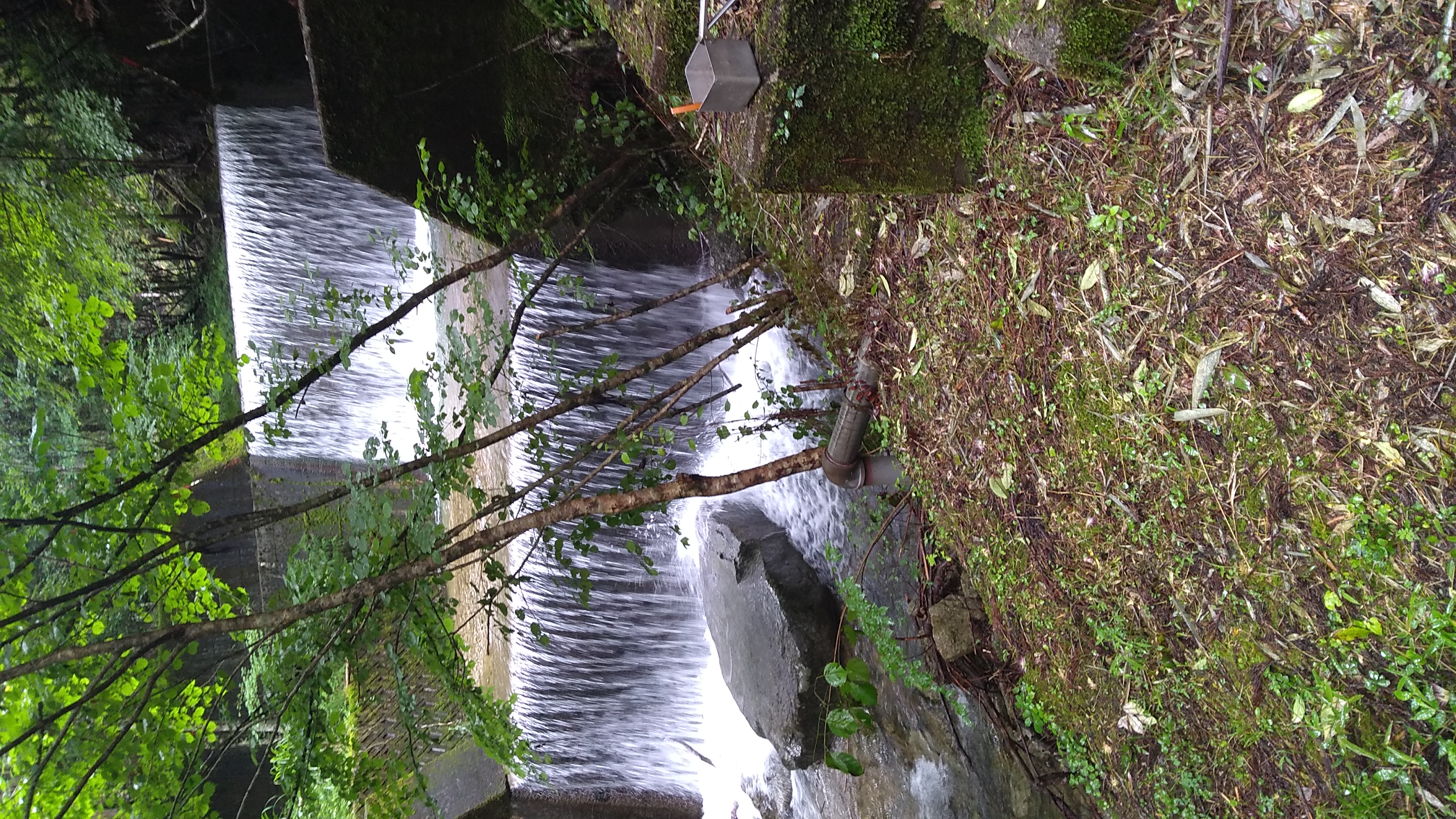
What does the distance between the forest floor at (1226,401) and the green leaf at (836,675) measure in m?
0.84

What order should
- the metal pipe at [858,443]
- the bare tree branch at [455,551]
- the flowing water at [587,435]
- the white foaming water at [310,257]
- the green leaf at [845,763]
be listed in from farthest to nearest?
the white foaming water at [310,257] → the flowing water at [587,435] → the green leaf at [845,763] → the bare tree branch at [455,551] → the metal pipe at [858,443]

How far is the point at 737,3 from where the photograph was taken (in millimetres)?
1816

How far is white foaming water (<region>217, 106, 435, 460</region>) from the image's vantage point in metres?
6.57

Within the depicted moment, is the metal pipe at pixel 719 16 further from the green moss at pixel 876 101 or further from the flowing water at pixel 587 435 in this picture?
the flowing water at pixel 587 435

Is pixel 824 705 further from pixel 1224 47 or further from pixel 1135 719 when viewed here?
pixel 1224 47

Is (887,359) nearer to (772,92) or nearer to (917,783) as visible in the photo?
(772,92)

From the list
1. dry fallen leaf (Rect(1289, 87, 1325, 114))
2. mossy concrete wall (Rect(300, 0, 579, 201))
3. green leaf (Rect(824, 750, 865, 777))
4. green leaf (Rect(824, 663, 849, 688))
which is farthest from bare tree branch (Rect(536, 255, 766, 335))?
dry fallen leaf (Rect(1289, 87, 1325, 114))

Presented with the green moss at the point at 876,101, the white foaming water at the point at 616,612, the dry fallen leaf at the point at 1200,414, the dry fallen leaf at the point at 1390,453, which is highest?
the green moss at the point at 876,101

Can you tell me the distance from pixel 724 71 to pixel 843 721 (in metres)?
2.52

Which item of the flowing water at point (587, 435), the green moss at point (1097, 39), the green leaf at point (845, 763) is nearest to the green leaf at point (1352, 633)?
the green moss at point (1097, 39)

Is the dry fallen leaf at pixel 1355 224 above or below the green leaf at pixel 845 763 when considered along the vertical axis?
above

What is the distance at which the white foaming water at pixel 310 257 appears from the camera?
21.6ft

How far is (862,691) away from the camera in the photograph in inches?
123

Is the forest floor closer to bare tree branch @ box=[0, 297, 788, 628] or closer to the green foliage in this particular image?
the green foliage
